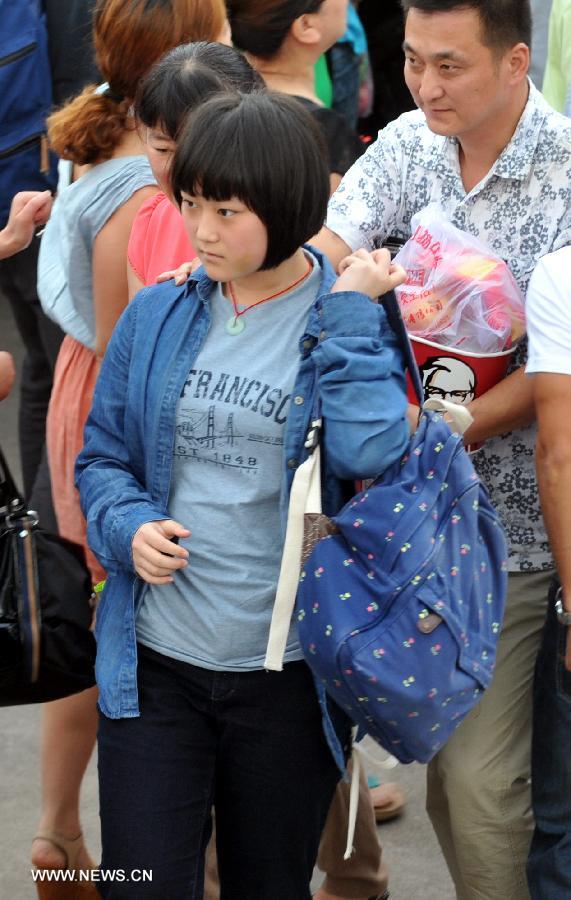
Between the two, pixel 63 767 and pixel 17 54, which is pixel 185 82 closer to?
pixel 63 767

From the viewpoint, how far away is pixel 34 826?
12.1 feet

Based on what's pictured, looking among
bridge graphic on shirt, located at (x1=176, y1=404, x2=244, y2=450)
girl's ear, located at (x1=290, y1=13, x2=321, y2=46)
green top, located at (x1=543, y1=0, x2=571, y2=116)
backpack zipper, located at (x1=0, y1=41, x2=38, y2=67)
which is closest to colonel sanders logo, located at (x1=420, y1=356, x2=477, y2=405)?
bridge graphic on shirt, located at (x1=176, y1=404, x2=244, y2=450)

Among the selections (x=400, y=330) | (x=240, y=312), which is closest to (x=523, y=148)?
Result: (x=400, y=330)

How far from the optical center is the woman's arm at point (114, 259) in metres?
3.08

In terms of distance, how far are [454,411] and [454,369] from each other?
0.28 metres

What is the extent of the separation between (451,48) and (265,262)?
643mm

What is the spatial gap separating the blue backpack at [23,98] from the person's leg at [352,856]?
6.97ft

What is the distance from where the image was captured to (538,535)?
110 inches

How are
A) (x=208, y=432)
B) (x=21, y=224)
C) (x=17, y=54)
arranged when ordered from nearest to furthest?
(x=208, y=432) < (x=21, y=224) < (x=17, y=54)

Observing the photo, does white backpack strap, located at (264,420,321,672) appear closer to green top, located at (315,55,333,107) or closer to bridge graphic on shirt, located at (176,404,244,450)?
bridge graphic on shirt, located at (176,404,244,450)

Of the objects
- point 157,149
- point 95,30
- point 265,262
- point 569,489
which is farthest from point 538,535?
point 95,30

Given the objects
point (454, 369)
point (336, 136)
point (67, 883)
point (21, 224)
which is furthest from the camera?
point (336, 136)

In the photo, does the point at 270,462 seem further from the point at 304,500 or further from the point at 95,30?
the point at 95,30

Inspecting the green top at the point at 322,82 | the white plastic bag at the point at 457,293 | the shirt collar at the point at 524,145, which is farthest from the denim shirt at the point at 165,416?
the green top at the point at 322,82
